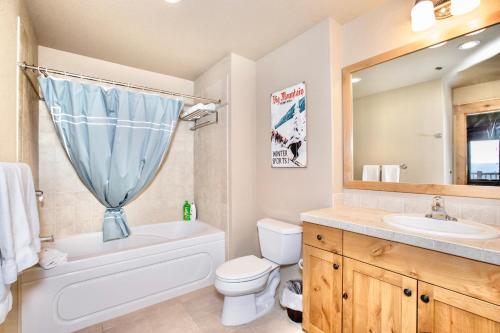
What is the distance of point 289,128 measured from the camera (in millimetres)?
2145

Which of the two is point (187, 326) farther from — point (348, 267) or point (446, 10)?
point (446, 10)

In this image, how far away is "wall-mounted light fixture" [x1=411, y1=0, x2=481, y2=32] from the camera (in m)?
1.32

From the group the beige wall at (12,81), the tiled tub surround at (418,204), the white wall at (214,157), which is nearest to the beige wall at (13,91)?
the beige wall at (12,81)

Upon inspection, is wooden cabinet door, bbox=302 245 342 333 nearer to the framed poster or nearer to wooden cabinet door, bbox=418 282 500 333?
wooden cabinet door, bbox=418 282 500 333

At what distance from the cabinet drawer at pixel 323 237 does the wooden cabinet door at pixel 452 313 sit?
0.43 meters

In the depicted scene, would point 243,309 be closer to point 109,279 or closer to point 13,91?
point 109,279

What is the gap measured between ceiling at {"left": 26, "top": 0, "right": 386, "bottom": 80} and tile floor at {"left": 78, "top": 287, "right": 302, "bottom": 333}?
239cm

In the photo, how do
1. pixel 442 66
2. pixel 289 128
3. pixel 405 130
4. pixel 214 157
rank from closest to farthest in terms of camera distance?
pixel 442 66, pixel 405 130, pixel 289 128, pixel 214 157

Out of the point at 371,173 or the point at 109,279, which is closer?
the point at 371,173

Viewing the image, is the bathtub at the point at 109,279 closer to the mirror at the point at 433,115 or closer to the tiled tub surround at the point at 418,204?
the tiled tub surround at the point at 418,204

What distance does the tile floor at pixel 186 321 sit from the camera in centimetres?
176

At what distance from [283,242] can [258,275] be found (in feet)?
1.04

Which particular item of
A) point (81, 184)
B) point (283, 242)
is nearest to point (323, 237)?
point (283, 242)

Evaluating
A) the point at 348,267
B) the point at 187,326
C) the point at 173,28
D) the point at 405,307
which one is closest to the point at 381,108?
the point at 348,267
